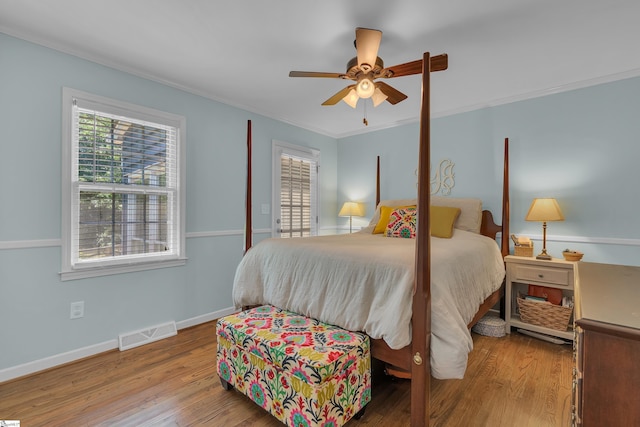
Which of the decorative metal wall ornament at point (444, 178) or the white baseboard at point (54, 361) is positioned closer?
the white baseboard at point (54, 361)

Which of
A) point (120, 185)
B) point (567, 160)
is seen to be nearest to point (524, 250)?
point (567, 160)

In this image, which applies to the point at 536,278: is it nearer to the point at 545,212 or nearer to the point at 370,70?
the point at 545,212

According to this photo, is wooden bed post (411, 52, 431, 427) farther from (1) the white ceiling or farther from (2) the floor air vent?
(2) the floor air vent

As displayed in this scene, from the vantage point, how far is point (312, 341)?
1543 mm

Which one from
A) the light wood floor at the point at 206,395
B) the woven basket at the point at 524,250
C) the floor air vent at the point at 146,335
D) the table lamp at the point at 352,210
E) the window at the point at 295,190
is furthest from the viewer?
the table lamp at the point at 352,210

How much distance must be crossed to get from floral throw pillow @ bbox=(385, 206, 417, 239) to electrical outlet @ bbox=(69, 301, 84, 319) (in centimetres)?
271

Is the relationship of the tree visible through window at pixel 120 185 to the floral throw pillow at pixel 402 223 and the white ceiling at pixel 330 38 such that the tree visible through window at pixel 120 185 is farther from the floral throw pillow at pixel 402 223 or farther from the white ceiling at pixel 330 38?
the floral throw pillow at pixel 402 223

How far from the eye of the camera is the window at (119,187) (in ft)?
7.44

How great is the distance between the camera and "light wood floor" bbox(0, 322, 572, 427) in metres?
1.64

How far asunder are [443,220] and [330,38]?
1.92m

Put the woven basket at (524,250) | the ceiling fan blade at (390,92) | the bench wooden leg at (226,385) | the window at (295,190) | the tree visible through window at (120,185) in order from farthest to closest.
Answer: the window at (295,190), the woven basket at (524,250), the tree visible through window at (120,185), the ceiling fan blade at (390,92), the bench wooden leg at (226,385)

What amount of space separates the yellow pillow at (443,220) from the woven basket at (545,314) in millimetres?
913

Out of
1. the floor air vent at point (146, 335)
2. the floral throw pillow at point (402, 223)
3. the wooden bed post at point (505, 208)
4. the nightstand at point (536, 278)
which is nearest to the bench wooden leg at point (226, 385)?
the floor air vent at point (146, 335)

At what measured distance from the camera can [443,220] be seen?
9.53 ft
